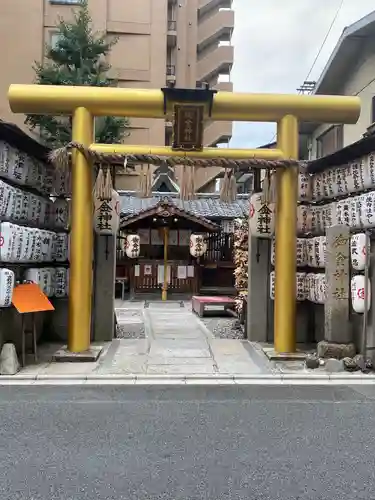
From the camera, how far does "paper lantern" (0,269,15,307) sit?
29.9 ft

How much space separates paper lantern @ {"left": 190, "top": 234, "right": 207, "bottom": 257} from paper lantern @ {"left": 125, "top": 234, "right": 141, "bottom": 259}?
2.46 metres

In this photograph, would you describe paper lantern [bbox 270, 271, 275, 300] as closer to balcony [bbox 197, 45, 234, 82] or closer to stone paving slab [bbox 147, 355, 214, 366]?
stone paving slab [bbox 147, 355, 214, 366]

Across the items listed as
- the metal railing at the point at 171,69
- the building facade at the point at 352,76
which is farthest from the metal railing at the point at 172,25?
the building facade at the point at 352,76

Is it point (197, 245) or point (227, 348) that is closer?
point (227, 348)

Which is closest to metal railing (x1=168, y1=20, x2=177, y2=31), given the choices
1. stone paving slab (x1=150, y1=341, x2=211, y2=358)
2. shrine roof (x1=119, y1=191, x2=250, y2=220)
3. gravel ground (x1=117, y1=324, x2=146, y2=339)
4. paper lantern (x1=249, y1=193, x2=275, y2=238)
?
shrine roof (x1=119, y1=191, x2=250, y2=220)

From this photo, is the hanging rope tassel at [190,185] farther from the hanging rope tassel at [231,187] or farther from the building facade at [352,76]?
the building facade at [352,76]

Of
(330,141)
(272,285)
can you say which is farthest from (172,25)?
(272,285)

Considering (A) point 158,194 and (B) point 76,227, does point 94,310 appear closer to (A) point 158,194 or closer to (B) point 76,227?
(B) point 76,227

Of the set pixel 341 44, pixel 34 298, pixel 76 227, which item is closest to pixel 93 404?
pixel 34 298

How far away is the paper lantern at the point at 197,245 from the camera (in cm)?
2278

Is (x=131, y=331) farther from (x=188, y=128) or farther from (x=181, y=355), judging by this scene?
(x=188, y=128)

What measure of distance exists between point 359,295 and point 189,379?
3.64 m

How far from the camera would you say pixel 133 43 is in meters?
38.7

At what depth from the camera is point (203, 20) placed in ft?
150
